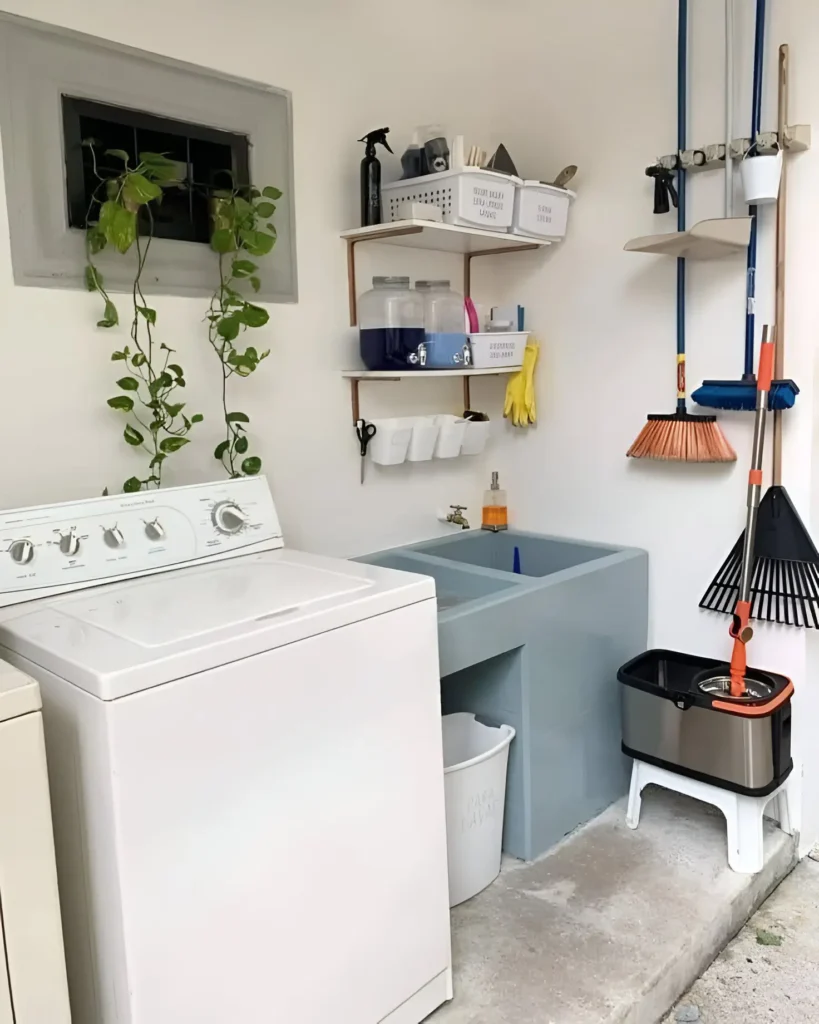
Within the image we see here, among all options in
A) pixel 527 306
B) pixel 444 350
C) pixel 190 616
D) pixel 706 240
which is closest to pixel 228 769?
pixel 190 616

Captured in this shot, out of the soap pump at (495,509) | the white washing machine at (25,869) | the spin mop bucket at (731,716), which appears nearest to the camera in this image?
the white washing machine at (25,869)

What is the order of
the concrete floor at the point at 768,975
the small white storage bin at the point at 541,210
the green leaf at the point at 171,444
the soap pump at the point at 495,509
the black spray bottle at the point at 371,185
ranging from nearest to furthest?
the concrete floor at the point at 768,975 → the green leaf at the point at 171,444 → the black spray bottle at the point at 371,185 → the small white storage bin at the point at 541,210 → the soap pump at the point at 495,509

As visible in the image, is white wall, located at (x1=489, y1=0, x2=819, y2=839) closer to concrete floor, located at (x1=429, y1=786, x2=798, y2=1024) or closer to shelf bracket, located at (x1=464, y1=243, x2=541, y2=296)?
shelf bracket, located at (x1=464, y1=243, x2=541, y2=296)

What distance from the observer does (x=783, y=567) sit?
2.09m

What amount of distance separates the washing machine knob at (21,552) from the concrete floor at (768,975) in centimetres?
151

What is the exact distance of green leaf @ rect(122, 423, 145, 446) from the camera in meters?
1.77

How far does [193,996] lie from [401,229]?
1.66 metres

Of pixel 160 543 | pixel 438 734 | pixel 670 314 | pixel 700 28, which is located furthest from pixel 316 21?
pixel 438 734

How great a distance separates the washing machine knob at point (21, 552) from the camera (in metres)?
1.46

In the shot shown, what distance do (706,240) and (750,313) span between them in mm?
222

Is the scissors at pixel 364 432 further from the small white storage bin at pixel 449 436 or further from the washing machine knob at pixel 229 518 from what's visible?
the washing machine knob at pixel 229 518

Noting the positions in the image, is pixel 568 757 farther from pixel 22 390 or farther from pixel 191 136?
pixel 191 136

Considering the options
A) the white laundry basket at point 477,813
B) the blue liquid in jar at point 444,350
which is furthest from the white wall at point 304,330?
the white laundry basket at point 477,813

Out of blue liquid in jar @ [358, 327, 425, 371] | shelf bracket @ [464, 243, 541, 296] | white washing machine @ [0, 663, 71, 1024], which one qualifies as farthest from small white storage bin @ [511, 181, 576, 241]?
white washing machine @ [0, 663, 71, 1024]
